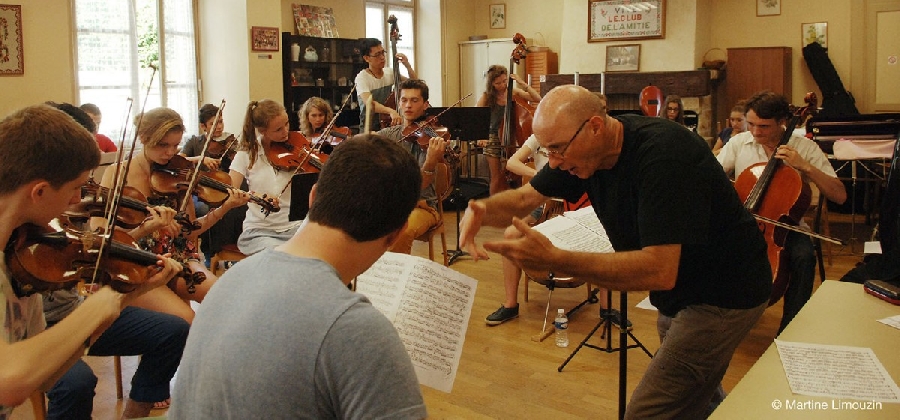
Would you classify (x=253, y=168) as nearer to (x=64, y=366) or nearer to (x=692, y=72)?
(x=64, y=366)

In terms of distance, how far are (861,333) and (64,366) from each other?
1988 mm

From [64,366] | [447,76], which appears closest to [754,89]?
[447,76]

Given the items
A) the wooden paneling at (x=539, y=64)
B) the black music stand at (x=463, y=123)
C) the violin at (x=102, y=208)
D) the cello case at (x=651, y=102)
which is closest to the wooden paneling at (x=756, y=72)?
the cello case at (x=651, y=102)

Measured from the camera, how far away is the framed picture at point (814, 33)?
8.47 m

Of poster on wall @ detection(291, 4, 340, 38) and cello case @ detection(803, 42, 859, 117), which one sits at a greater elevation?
poster on wall @ detection(291, 4, 340, 38)

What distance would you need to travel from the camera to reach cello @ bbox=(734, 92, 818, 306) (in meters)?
3.39

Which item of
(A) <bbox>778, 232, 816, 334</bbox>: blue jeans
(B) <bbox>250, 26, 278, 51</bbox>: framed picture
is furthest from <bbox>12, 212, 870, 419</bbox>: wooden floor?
(B) <bbox>250, 26, 278, 51</bbox>: framed picture

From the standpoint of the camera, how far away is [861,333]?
6.38 feet

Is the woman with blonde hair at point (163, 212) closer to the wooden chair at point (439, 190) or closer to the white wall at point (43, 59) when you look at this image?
the wooden chair at point (439, 190)

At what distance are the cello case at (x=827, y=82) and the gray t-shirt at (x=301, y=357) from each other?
817cm

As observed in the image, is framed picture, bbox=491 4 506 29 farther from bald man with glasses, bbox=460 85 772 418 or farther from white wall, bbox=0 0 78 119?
bald man with glasses, bbox=460 85 772 418

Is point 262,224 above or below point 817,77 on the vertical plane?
below

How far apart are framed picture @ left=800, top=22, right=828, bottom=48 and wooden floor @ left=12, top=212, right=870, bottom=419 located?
17.1 feet

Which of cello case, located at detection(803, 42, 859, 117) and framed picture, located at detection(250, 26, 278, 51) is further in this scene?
cello case, located at detection(803, 42, 859, 117)
